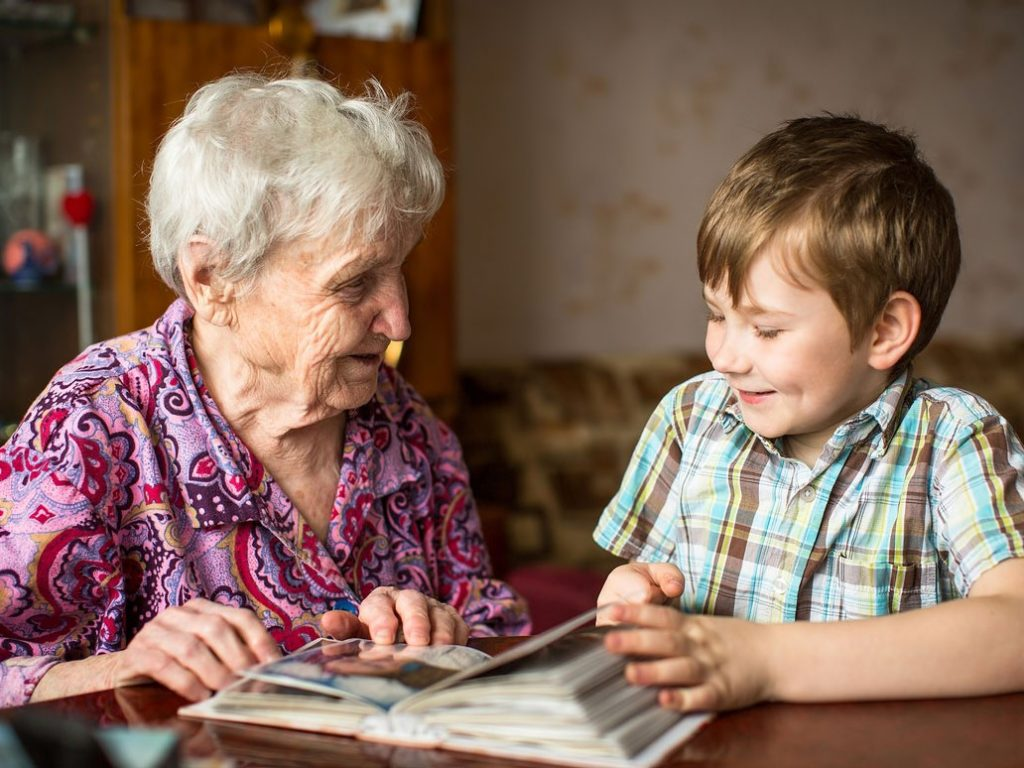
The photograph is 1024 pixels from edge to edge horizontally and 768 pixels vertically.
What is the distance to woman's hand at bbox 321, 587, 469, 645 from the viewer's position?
111cm

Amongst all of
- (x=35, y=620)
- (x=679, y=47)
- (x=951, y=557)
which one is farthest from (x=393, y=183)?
(x=679, y=47)

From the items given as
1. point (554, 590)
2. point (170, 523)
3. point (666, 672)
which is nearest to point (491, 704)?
point (666, 672)

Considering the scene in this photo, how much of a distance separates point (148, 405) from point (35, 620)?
0.82 feet

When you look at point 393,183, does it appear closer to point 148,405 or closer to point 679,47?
point 148,405

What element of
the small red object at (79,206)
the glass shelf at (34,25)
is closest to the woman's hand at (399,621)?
the small red object at (79,206)

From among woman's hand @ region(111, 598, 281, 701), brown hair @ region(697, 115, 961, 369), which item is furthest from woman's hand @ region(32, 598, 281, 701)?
brown hair @ region(697, 115, 961, 369)

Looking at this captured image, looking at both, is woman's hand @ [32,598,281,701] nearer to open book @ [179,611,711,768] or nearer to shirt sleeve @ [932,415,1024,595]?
open book @ [179,611,711,768]

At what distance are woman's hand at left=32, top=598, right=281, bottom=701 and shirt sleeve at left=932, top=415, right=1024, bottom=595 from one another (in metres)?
0.61

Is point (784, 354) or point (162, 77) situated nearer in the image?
point (784, 354)

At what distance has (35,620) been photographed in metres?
1.22

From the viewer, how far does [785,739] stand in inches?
33.8

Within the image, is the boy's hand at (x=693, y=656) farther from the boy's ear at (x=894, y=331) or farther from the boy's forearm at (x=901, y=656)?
the boy's ear at (x=894, y=331)

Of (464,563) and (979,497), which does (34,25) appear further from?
(979,497)

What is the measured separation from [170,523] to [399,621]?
292 millimetres
